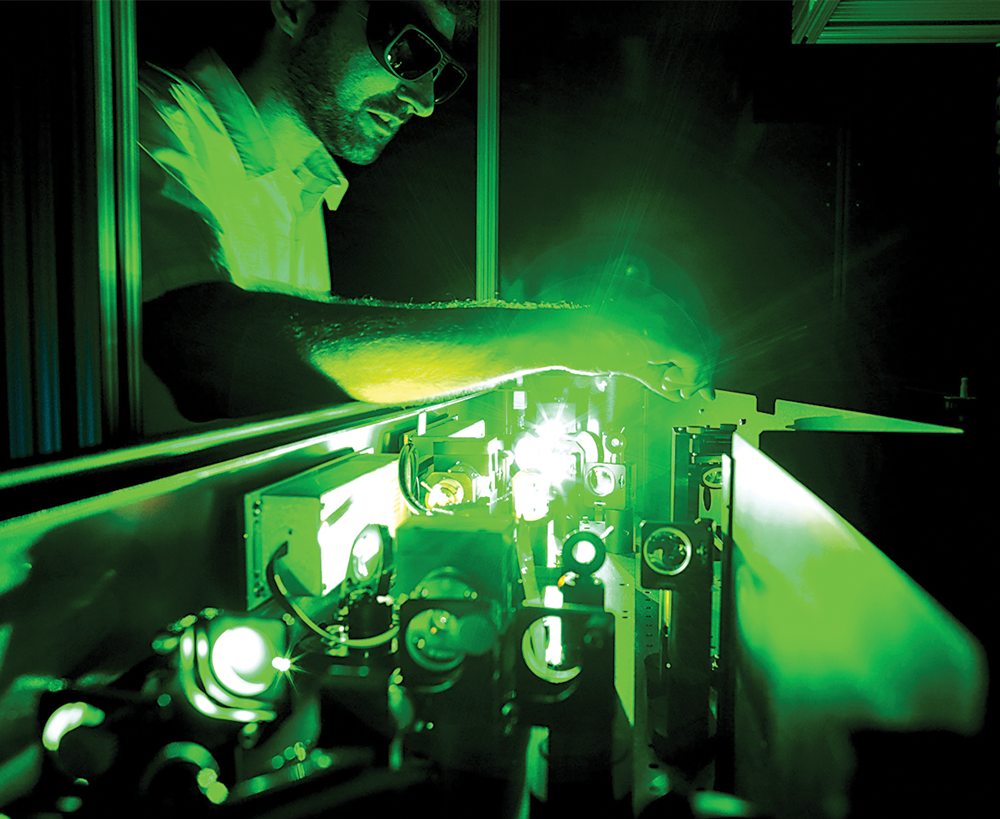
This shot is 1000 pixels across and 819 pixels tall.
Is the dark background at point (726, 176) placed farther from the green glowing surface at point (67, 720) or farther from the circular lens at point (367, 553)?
the green glowing surface at point (67, 720)

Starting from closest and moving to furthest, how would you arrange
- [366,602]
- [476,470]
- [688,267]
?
[366,602]
[476,470]
[688,267]

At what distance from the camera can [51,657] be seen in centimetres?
55

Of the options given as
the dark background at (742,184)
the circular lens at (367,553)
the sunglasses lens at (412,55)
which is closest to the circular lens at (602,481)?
the dark background at (742,184)

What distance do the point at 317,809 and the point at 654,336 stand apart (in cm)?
61

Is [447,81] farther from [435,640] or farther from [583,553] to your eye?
[435,640]

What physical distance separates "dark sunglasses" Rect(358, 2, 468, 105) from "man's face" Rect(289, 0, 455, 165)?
3 centimetres

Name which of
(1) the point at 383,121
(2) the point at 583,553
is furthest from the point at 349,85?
(2) the point at 583,553

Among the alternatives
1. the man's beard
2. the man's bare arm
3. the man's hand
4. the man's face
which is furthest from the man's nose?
the man's hand

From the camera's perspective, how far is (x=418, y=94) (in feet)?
4.72

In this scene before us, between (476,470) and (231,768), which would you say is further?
(476,470)

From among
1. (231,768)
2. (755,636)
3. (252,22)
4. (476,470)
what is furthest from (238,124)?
(755,636)

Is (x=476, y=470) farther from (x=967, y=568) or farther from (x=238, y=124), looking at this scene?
(x=238, y=124)

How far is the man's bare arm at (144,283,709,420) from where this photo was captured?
70 centimetres

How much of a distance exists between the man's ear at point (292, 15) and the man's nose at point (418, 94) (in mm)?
268
